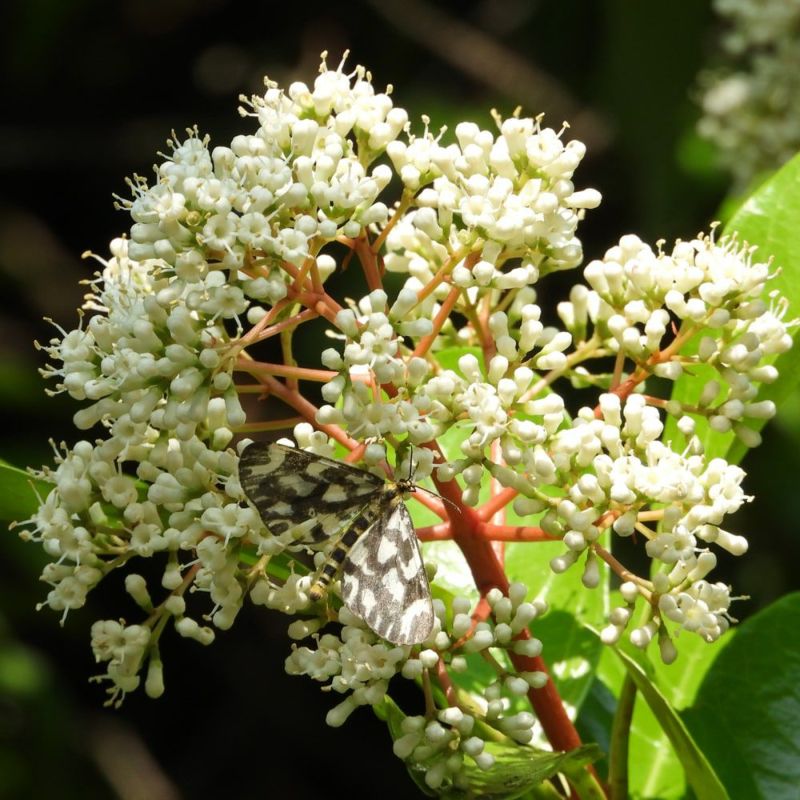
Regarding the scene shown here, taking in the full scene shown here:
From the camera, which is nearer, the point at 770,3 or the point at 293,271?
the point at 293,271

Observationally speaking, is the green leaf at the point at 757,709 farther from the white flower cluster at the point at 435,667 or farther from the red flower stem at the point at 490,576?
the white flower cluster at the point at 435,667

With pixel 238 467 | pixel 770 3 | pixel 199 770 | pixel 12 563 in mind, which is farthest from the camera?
pixel 199 770

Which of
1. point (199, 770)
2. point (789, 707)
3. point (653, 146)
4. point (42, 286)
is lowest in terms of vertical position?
point (789, 707)

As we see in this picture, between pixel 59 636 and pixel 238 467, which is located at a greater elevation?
pixel 59 636

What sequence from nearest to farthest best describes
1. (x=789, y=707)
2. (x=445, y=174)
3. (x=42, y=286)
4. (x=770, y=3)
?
1. (x=445, y=174)
2. (x=789, y=707)
3. (x=770, y=3)
4. (x=42, y=286)

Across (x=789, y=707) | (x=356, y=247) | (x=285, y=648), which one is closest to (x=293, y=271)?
(x=356, y=247)

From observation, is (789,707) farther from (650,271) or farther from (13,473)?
(13,473)

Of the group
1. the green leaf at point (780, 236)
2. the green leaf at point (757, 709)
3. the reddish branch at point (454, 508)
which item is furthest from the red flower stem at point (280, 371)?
the green leaf at point (757, 709)
